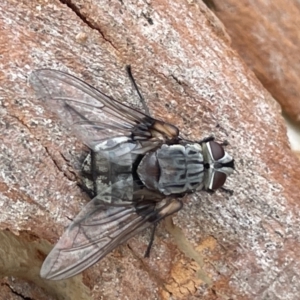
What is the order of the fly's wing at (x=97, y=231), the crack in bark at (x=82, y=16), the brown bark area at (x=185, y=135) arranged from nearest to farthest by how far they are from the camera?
the fly's wing at (x=97, y=231) → the brown bark area at (x=185, y=135) → the crack in bark at (x=82, y=16)

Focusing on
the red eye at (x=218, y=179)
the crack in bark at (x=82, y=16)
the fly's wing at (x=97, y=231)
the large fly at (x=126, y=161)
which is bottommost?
the fly's wing at (x=97, y=231)

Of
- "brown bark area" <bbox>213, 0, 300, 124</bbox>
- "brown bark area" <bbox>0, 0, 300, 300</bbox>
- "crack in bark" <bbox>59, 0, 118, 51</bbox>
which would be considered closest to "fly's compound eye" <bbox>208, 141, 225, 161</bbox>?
"brown bark area" <bbox>0, 0, 300, 300</bbox>

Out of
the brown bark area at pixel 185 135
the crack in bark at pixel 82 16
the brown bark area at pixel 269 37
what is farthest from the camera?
the brown bark area at pixel 269 37

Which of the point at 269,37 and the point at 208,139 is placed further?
the point at 269,37

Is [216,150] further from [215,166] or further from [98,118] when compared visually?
[98,118]

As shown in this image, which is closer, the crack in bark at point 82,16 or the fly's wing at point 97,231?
the fly's wing at point 97,231

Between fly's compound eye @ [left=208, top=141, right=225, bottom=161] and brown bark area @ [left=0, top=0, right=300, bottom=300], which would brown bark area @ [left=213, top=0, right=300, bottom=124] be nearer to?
brown bark area @ [left=0, top=0, right=300, bottom=300]

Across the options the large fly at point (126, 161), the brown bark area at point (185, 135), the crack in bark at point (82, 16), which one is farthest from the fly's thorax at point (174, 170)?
the crack in bark at point (82, 16)

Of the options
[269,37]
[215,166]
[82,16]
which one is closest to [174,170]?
[215,166]

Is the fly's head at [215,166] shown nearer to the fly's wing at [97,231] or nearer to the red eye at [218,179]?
the red eye at [218,179]
